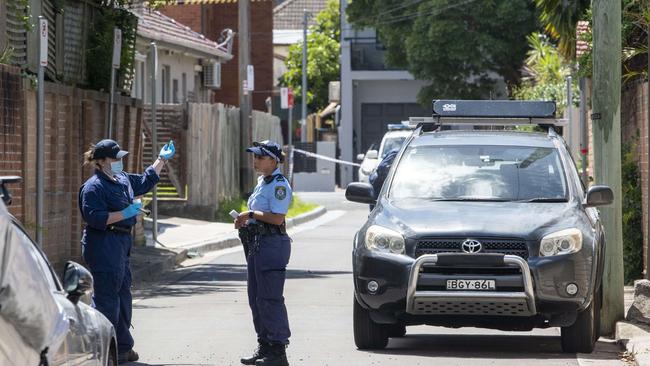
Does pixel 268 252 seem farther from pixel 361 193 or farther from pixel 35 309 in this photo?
pixel 35 309

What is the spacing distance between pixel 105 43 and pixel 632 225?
7759mm

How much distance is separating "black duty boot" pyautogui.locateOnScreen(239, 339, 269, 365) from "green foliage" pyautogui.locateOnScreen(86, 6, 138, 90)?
987 centimetres

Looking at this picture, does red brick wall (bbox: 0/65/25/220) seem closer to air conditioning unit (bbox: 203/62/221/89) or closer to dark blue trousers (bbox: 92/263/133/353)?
dark blue trousers (bbox: 92/263/133/353)

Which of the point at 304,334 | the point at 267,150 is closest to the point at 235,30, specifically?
the point at 304,334

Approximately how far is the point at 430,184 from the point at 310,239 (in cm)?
1413

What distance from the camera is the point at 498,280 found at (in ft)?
37.8

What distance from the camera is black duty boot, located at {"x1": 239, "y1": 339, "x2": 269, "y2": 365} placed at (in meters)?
11.2

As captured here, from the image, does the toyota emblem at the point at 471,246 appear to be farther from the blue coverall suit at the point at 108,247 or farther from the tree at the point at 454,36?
the tree at the point at 454,36

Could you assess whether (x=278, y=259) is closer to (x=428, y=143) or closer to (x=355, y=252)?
(x=355, y=252)

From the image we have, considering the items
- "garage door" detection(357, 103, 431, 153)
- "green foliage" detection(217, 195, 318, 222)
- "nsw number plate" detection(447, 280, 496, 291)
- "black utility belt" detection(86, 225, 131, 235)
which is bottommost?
"green foliage" detection(217, 195, 318, 222)

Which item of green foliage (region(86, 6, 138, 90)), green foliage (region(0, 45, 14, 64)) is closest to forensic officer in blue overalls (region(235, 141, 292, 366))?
green foliage (region(0, 45, 14, 64))

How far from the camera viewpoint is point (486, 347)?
12.6m

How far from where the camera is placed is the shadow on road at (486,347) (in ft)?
39.3

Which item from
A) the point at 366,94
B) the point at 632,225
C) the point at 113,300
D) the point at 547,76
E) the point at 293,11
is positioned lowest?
the point at 113,300
